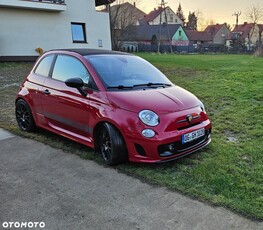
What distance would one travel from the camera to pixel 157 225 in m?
2.79

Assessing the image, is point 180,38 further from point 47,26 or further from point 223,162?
point 223,162

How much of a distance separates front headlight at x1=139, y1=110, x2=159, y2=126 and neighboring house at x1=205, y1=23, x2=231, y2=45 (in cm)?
7741

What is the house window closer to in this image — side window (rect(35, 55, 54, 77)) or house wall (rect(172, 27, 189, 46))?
side window (rect(35, 55, 54, 77))

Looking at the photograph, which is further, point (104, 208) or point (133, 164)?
point (133, 164)

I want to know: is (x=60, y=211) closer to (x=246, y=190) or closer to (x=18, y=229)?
(x=18, y=229)

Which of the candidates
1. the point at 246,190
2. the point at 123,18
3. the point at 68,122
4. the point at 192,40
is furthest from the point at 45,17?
the point at 192,40

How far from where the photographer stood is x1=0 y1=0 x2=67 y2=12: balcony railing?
1575cm

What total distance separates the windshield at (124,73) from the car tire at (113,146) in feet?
2.05

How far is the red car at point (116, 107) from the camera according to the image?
387cm

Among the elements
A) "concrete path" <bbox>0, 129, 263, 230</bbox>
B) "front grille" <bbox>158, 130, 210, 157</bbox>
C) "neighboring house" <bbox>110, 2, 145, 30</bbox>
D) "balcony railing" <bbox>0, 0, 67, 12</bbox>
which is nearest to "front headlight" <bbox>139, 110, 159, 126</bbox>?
"front grille" <bbox>158, 130, 210, 157</bbox>

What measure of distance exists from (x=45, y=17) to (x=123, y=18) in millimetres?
26585

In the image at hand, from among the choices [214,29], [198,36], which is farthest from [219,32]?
[198,36]

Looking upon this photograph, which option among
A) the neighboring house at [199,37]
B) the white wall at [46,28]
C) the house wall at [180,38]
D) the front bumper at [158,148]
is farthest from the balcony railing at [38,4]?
the neighboring house at [199,37]

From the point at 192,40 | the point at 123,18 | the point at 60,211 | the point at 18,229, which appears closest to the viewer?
the point at 18,229
